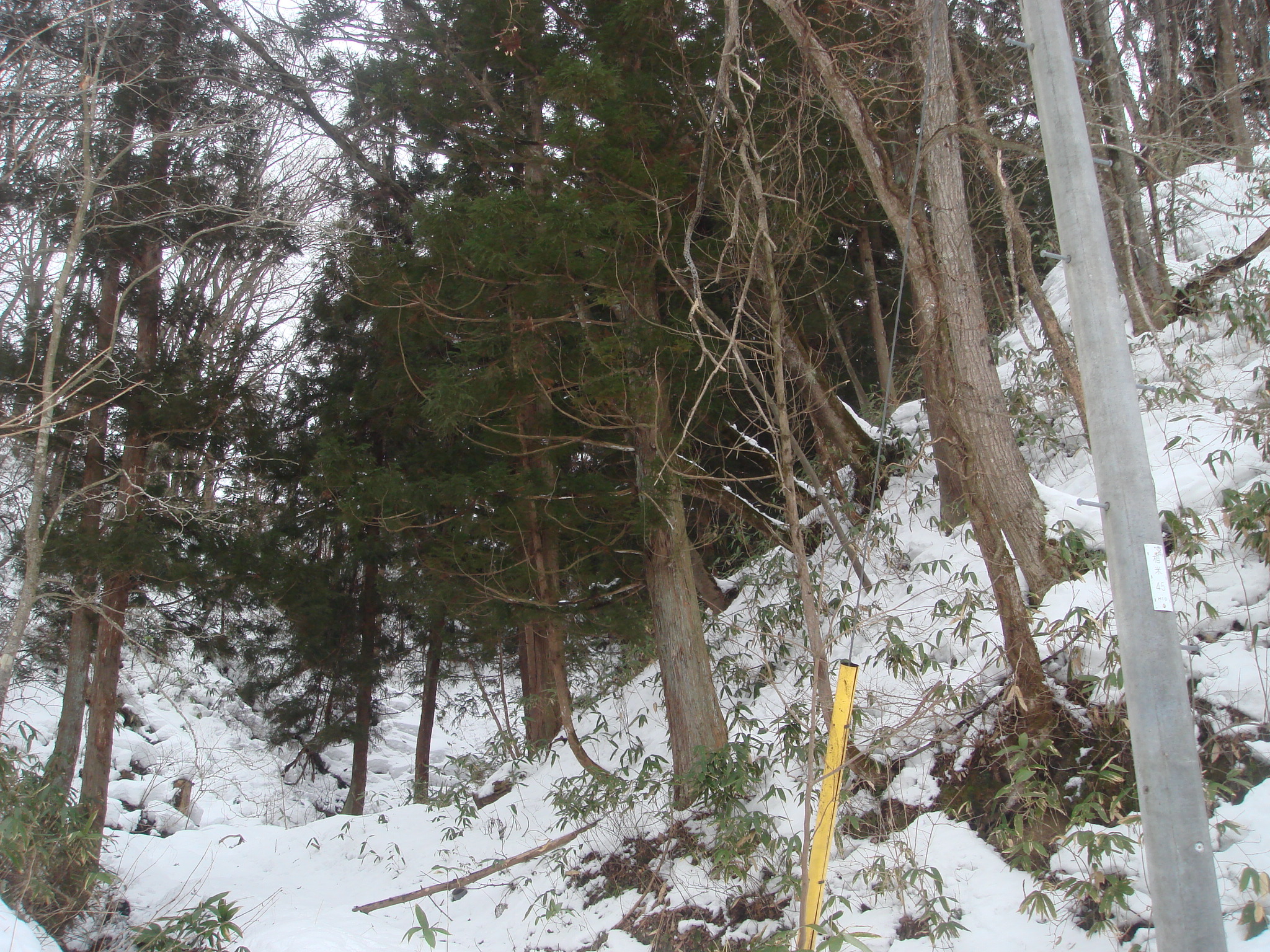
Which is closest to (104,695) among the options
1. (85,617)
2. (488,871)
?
(85,617)

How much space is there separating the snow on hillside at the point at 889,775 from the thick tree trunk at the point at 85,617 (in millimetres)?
1244

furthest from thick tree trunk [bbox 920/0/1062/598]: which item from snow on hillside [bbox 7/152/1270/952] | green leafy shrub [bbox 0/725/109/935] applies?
green leafy shrub [bbox 0/725/109/935]

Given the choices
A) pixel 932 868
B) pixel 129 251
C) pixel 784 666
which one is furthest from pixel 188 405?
pixel 932 868

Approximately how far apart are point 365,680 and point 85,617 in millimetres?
3684

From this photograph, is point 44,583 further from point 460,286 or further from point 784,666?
point 784,666

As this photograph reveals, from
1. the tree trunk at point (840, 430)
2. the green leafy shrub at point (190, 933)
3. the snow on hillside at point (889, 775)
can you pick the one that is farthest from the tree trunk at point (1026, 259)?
the green leafy shrub at point (190, 933)

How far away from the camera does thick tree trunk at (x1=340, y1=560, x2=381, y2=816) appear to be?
11.4m

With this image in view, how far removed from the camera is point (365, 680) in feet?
37.6

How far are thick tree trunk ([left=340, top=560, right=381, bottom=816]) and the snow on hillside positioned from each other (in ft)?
4.52

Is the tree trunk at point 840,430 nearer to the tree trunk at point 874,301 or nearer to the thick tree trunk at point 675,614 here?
the tree trunk at point 874,301

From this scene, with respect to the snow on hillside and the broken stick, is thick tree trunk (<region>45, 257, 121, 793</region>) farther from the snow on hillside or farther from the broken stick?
the broken stick

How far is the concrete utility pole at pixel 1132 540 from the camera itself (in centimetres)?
244

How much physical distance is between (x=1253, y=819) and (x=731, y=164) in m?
5.08

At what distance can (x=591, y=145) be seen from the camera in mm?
6285
